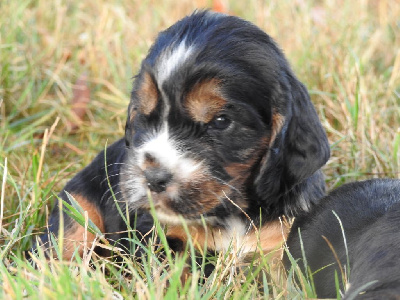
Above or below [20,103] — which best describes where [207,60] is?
above

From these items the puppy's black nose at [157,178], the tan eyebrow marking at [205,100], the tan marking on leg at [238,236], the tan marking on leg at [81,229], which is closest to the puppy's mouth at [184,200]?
the puppy's black nose at [157,178]

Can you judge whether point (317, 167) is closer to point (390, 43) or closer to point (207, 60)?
point (207, 60)

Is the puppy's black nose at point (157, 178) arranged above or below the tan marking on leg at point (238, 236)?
above

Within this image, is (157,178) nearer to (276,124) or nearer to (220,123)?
(220,123)

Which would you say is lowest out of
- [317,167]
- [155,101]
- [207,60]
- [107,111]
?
[107,111]

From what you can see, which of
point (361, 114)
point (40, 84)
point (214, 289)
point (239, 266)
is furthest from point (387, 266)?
point (40, 84)

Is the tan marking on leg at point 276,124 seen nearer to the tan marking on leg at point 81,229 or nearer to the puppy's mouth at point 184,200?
the puppy's mouth at point 184,200

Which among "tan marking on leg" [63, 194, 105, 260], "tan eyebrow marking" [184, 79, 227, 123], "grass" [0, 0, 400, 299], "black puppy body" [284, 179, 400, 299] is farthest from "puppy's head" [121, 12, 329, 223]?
"tan marking on leg" [63, 194, 105, 260]

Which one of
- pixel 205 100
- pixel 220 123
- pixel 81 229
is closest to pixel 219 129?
pixel 220 123
